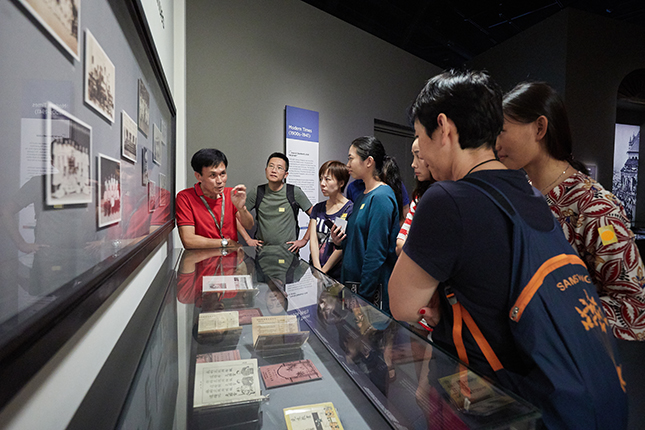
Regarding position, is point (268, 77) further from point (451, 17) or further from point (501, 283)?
point (501, 283)

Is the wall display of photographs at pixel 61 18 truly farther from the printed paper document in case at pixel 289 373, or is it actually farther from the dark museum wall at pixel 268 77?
the dark museum wall at pixel 268 77

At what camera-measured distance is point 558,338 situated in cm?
77

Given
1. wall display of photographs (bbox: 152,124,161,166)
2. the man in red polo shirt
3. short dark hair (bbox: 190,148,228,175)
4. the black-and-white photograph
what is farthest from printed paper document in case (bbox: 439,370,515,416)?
the black-and-white photograph

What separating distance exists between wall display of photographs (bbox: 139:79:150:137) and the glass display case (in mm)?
701

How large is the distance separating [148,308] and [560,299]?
1234 mm

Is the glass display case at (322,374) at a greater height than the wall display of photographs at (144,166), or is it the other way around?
the wall display of photographs at (144,166)

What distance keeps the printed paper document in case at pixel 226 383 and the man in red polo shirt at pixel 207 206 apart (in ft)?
6.16

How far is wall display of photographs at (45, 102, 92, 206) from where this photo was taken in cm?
48

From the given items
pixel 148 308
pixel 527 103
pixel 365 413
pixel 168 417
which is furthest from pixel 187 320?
pixel 527 103

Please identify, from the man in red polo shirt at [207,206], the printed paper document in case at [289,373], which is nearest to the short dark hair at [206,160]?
the man in red polo shirt at [207,206]

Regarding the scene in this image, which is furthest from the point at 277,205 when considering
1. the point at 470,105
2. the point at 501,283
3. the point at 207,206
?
the point at 501,283

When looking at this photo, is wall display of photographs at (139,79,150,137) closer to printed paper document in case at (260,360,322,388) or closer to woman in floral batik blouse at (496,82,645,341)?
printed paper document in case at (260,360,322,388)

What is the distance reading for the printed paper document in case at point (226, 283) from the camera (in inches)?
56.2

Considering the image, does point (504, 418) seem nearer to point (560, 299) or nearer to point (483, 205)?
point (560, 299)
